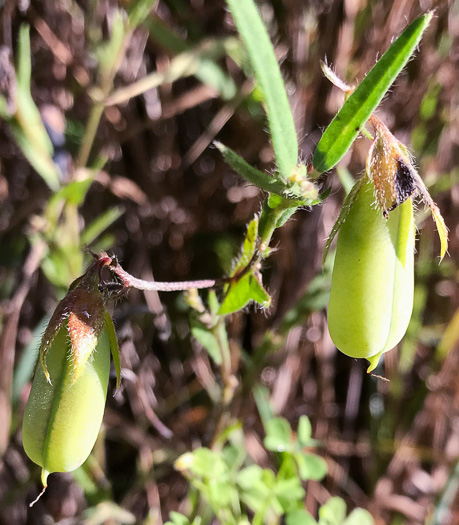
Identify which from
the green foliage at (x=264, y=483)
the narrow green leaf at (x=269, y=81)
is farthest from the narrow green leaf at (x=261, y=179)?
the green foliage at (x=264, y=483)

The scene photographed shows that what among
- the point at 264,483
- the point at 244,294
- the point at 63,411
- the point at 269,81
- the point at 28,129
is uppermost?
the point at 269,81

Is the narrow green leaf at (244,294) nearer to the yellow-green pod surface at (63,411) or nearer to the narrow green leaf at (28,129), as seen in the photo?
the yellow-green pod surface at (63,411)

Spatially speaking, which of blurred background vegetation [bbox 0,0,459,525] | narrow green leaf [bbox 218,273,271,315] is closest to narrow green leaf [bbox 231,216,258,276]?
narrow green leaf [bbox 218,273,271,315]

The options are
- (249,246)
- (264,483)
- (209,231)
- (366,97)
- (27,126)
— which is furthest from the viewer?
(209,231)

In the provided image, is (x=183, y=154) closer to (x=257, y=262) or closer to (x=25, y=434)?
(x=257, y=262)

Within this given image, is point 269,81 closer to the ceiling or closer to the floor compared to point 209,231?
closer to the ceiling

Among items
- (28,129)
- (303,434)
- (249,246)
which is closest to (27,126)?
→ (28,129)

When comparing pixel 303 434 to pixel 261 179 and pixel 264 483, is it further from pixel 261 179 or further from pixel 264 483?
pixel 261 179
